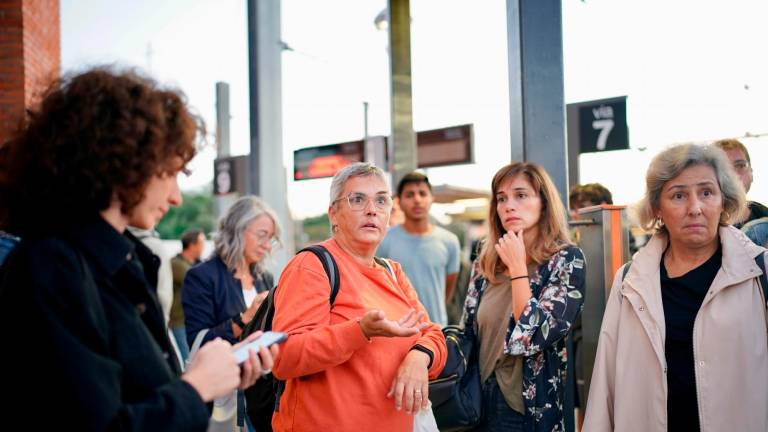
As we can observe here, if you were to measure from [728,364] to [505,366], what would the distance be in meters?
0.83

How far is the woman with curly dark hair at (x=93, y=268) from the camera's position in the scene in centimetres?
Result: 108

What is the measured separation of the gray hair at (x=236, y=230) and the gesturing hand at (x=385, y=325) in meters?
1.72

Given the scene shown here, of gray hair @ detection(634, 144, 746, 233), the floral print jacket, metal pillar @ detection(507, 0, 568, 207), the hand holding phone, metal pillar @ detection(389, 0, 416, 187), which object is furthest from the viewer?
metal pillar @ detection(389, 0, 416, 187)

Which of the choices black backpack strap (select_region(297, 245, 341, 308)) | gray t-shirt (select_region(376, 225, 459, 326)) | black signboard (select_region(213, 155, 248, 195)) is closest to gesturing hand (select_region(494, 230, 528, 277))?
black backpack strap (select_region(297, 245, 341, 308))

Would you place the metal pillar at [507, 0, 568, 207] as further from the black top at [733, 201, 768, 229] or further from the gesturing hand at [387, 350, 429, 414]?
the gesturing hand at [387, 350, 429, 414]

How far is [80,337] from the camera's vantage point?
3.68 feet

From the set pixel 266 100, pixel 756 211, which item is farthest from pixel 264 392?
pixel 266 100

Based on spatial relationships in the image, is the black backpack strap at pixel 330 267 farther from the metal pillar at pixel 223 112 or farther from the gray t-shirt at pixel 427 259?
the metal pillar at pixel 223 112

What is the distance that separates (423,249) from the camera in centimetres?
479

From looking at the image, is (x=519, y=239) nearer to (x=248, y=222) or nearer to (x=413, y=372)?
(x=413, y=372)

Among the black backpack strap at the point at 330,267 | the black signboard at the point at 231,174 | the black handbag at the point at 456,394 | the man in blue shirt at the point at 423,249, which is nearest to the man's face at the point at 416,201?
the man in blue shirt at the point at 423,249

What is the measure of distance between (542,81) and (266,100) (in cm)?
392

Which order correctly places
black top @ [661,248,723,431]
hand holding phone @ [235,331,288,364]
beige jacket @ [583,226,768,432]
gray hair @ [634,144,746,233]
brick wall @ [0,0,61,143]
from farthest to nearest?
brick wall @ [0,0,61,143] → gray hair @ [634,144,746,233] → black top @ [661,248,723,431] → beige jacket @ [583,226,768,432] → hand holding phone @ [235,331,288,364]

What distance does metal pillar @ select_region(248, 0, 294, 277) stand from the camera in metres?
6.52
